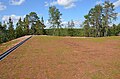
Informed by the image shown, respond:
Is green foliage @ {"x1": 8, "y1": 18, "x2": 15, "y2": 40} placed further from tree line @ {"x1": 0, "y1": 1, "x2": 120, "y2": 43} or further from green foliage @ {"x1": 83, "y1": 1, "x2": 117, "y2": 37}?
green foliage @ {"x1": 83, "y1": 1, "x2": 117, "y2": 37}

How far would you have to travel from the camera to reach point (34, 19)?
8200 centimetres

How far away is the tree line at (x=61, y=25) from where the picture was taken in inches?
2614

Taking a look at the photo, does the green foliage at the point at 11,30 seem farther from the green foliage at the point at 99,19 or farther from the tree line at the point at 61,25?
the green foliage at the point at 99,19

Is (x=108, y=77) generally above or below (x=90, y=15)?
below

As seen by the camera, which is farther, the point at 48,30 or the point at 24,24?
the point at 48,30

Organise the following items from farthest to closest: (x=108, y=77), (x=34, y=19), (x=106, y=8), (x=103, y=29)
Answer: (x=34, y=19), (x=103, y=29), (x=106, y=8), (x=108, y=77)

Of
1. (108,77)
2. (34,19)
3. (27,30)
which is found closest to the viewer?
(108,77)

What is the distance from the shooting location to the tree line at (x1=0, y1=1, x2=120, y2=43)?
66394mm

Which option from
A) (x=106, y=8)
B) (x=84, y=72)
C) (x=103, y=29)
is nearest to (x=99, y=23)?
(x=103, y=29)

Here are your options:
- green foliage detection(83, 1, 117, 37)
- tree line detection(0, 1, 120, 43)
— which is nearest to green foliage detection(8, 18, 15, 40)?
tree line detection(0, 1, 120, 43)

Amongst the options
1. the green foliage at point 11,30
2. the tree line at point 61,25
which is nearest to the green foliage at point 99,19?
the tree line at point 61,25

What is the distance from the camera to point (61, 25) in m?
79.4

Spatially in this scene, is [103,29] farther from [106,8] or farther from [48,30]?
[48,30]

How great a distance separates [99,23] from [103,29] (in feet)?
8.34
